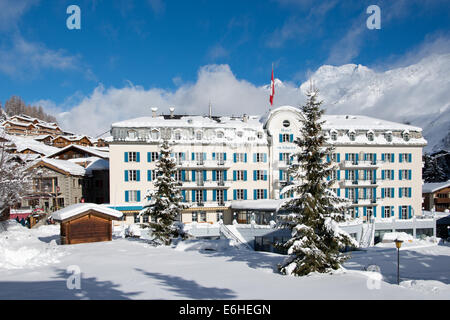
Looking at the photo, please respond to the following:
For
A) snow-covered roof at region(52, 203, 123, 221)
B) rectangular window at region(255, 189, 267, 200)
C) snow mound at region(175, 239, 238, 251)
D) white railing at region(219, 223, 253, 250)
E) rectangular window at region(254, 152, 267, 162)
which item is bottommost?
white railing at region(219, 223, 253, 250)

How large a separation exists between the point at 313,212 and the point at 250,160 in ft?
94.2

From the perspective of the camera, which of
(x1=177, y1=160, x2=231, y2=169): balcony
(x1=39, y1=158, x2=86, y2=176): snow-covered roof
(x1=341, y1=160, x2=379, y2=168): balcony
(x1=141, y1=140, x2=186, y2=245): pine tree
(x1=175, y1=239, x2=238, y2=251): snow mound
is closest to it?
(x1=175, y1=239, x2=238, y2=251): snow mound

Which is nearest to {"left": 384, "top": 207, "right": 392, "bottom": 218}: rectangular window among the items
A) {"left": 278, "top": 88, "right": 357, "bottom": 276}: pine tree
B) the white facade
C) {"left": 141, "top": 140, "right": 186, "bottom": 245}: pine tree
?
the white facade

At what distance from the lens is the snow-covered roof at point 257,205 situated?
38.3 metres

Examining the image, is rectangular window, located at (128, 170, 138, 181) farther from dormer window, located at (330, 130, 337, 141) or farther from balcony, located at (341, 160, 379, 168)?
balcony, located at (341, 160, 379, 168)

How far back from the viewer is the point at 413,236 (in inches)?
1735

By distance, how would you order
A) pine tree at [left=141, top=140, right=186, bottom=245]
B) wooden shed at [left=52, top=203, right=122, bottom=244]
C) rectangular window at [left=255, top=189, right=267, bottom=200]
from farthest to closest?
rectangular window at [left=255, top=189, right=267, bottom=200], pine tree at [left=141, top=140, right=186, bottom=245], wooden shed at [left=52, top=203, right=122, bottom=244]

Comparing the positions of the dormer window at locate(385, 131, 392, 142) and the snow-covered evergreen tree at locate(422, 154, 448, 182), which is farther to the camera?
the snow-covered evergreen tree at locate(422, 154, 448, 182)

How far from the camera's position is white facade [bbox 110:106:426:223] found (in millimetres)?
42031

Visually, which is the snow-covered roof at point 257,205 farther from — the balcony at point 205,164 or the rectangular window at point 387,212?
the rectangular window at point 387,212

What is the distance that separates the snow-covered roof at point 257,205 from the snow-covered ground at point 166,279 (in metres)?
18.2

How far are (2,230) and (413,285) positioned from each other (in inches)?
1118

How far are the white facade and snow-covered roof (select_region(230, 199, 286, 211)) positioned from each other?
166 centimetres

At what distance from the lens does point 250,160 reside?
4475cm
